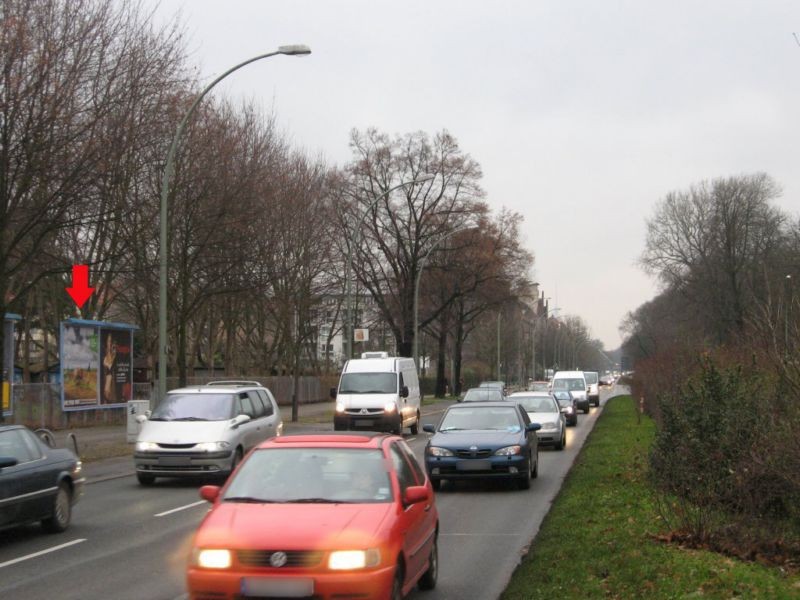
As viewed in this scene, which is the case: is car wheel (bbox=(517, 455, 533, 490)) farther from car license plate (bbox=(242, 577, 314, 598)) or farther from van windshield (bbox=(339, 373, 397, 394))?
van windshield (bbox=(339, 373, 397, 394))

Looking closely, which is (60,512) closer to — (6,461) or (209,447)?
(6,461)

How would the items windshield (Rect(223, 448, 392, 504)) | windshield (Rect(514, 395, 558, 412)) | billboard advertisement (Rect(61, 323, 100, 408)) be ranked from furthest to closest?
1. billboard advertisement (Rect(61, 323, 100, 408))
2. windshield (Rect(514, 395, 558, 412))
3. windshield (Rect(223, 448, 392, 504))

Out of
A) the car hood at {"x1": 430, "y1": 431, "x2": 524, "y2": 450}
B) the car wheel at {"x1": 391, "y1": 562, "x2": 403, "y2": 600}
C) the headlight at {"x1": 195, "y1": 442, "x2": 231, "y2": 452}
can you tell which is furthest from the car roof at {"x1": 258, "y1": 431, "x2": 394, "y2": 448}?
the headlight at {"x1": 195, "y1": 442, "x2": 231, "y2": 452}

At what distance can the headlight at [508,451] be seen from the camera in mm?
15969

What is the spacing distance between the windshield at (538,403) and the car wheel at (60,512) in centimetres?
1509

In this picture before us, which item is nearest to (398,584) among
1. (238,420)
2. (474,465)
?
(474,465)

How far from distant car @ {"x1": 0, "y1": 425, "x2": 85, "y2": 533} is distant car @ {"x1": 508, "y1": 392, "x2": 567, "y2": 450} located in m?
14.1

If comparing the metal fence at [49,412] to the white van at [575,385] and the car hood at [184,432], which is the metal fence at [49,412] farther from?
the white van at [575,385]

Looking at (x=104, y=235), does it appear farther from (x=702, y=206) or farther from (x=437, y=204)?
(x=702, y=206)

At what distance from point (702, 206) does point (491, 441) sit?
5495 cm

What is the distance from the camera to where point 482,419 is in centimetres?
1745

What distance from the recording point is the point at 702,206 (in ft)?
220

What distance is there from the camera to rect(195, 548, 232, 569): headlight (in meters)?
6.42

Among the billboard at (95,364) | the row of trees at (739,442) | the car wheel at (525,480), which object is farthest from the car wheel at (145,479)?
the billboard at (95,364)
